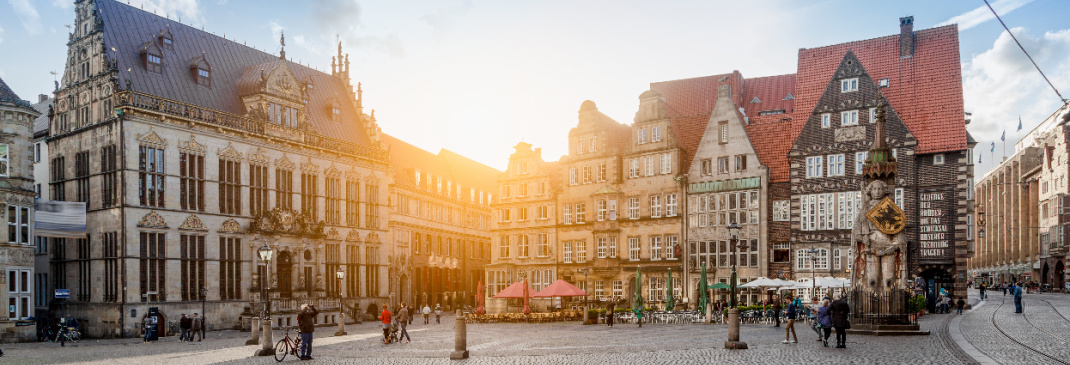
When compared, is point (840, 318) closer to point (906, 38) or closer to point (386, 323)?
point (386, 323)

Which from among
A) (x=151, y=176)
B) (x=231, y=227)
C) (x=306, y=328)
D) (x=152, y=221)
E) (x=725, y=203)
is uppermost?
(x=151, y=176)

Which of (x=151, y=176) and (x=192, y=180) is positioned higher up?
(x=151, y=176)

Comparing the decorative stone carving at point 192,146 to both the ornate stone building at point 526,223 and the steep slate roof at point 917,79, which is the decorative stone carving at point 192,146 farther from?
the steep slate roof at point 917,79

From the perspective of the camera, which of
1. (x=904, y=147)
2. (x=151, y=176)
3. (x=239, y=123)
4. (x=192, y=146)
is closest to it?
(x=151, y=176)

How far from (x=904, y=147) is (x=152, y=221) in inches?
1607

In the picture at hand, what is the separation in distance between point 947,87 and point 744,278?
1610 centimetres

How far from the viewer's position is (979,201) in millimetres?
140250

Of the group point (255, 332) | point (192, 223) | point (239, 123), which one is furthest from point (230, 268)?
point (255, 332)

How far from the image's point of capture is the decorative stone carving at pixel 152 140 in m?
45.8

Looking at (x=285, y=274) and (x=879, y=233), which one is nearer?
(x=879, y=233)

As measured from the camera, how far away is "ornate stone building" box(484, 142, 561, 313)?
64312 mm

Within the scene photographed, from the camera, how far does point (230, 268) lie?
164 feet

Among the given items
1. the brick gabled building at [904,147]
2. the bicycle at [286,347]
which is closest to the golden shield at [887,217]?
the bicycle at [286,347]

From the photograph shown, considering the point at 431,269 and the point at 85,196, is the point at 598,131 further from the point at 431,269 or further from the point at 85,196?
the point at 85,196
